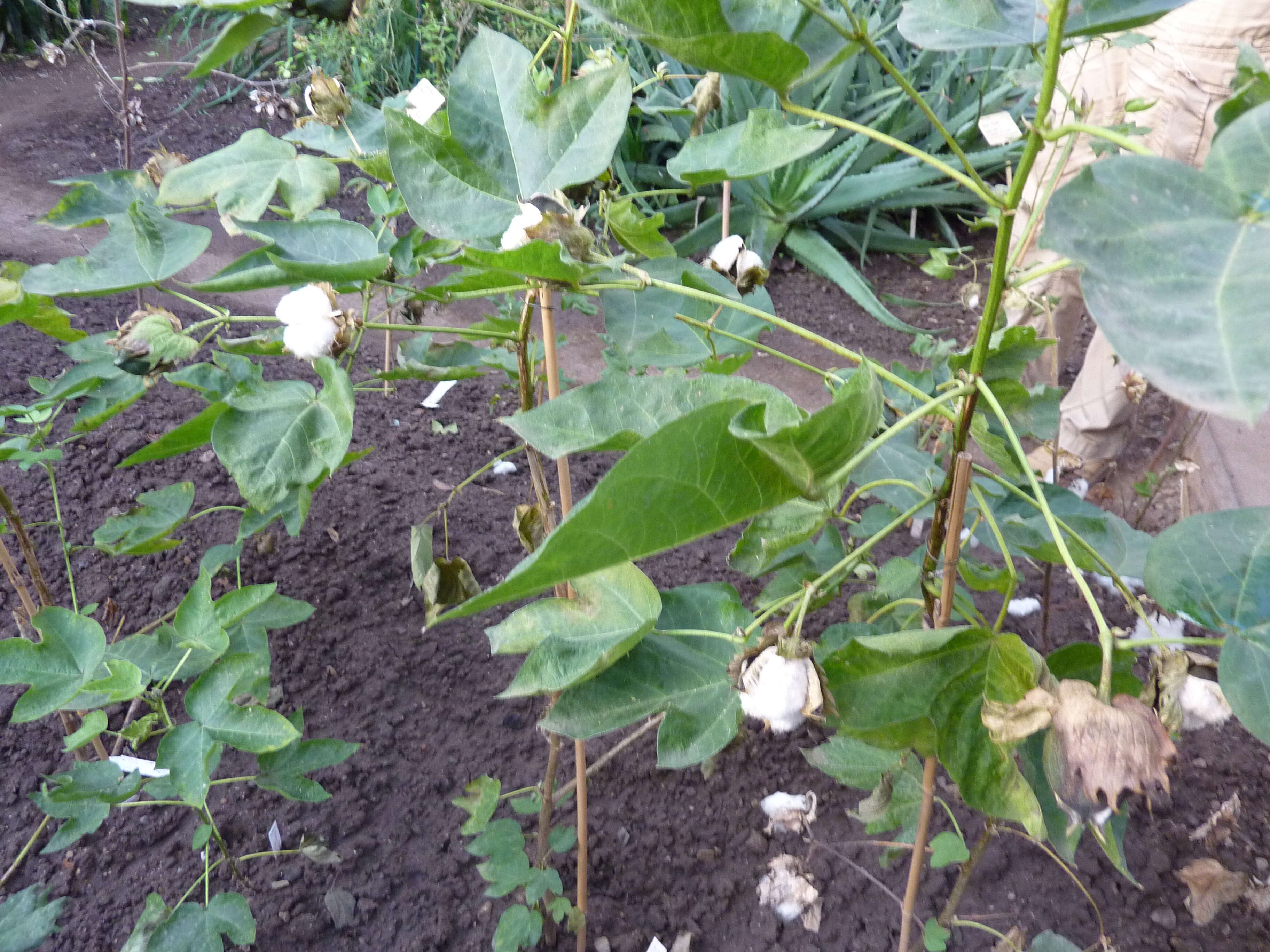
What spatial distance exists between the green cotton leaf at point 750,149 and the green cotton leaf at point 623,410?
5.9 inches

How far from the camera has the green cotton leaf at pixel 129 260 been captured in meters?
0.68

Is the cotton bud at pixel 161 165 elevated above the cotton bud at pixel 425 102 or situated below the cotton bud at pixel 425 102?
below

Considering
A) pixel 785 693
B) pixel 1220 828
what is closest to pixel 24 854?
pixel 785 693

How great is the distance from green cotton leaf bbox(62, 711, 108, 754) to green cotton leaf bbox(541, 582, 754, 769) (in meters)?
0.48

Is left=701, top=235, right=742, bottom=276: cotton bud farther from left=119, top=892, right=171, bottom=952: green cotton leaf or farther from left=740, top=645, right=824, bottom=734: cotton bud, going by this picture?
left=119, top=892, right=171, bottom=952: green cotton leaf

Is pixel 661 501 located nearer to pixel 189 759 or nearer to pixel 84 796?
pixel 189 759

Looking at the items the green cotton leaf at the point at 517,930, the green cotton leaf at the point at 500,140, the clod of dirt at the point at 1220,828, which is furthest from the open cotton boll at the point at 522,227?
the clod of dirt at the point at 1220,828

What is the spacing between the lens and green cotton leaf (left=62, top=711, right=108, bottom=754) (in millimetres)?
762

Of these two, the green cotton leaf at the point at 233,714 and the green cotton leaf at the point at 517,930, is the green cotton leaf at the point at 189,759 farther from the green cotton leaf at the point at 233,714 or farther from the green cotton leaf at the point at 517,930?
the green cotton leaf at the point at 517,930

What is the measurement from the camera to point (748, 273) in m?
0.84

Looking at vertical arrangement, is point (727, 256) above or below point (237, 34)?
below

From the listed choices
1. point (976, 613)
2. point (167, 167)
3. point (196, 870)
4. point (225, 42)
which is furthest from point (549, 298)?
point (196, 870)

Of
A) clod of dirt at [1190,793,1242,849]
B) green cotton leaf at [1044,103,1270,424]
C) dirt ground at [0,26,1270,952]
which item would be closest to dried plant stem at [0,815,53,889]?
dirt ground at [0,26,1270,952]

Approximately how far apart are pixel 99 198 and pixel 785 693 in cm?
86
